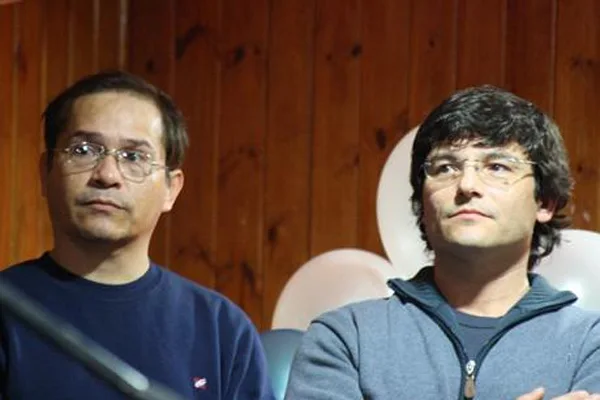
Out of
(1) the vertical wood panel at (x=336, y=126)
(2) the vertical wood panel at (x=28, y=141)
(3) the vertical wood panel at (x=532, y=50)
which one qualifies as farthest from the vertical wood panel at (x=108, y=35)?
(3) the vertical wood panel at (x=532, y=50)

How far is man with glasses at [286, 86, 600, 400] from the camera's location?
1.76 m

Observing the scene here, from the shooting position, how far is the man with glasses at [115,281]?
5.77 ft

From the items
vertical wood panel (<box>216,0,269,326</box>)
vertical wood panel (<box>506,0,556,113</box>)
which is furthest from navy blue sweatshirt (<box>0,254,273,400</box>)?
vertical wood panel (<box>216,0,269,326</box>)

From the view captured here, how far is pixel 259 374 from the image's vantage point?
1897mm

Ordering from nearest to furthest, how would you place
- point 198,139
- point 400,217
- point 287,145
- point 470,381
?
point 470,381 → point 400,217 → point 287,145 → point 198,139

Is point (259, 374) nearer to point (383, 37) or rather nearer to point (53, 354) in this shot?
point (53, 354)

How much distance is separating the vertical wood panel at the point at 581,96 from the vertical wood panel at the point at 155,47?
3.85 feet

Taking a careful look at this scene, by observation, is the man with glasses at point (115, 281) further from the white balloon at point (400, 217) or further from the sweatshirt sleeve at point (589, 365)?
the white balloon at point (400, 217)

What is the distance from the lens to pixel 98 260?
6.01 feet

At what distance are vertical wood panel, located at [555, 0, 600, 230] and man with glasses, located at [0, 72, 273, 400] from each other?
136 cm

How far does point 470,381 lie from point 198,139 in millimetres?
1950

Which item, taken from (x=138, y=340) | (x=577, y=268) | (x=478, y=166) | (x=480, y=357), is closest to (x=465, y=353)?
(x=480, y=357)

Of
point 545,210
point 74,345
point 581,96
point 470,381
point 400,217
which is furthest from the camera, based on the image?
point 581,96

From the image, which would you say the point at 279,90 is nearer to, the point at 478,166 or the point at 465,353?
the point at 478,166
